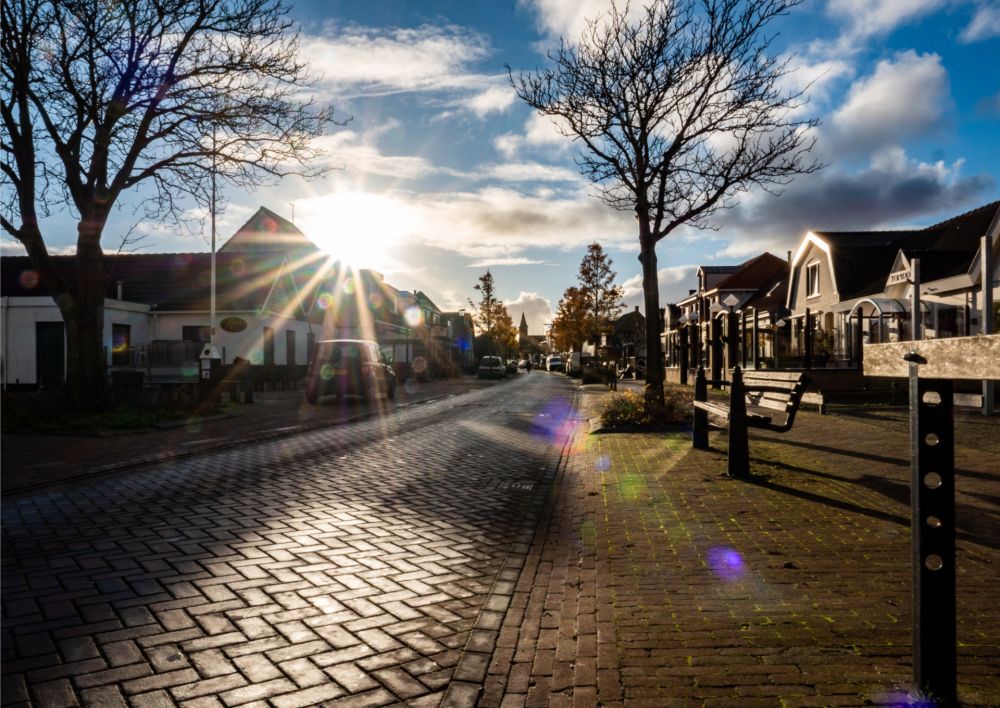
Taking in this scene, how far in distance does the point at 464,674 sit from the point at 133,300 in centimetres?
3375

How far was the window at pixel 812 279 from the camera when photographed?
109 feet

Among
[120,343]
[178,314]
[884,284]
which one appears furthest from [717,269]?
[120,343]

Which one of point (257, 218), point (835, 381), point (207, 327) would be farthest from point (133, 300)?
point (835, 381)

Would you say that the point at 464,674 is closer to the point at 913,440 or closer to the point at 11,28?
the point at 913,440

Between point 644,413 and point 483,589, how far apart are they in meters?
9.45

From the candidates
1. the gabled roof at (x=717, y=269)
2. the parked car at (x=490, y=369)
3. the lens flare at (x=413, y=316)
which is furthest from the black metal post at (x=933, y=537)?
the lens flare at (x=413, y=316)

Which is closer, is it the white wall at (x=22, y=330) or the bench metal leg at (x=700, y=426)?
the bench metal leg at (x=700, y=426)

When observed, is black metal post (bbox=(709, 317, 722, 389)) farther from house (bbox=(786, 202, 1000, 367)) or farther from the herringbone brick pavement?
the herringbone brick pavement

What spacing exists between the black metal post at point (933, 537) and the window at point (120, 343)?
30.2 meters

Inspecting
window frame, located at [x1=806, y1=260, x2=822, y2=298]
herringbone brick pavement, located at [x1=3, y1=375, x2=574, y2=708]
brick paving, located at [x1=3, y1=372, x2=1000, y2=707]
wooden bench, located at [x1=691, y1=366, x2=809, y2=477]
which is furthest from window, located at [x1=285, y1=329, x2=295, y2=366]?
wooden bench, located at [x1=691, y1=366, x2=809, y2=477]

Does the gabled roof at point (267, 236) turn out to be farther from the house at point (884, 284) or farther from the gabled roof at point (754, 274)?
the house at point (884, 284)

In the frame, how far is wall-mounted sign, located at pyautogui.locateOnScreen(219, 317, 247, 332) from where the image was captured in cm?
3091

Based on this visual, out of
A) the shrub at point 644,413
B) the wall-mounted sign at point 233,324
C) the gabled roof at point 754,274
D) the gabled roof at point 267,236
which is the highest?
the gabled roof at point 267,236

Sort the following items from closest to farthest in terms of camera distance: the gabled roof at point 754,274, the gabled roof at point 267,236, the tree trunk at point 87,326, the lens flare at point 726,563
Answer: the lens flare at point 726,563 < the tree trunk at point 87,326 < the gabled roof at point 754,274 < the gabled roof at point 267,236
